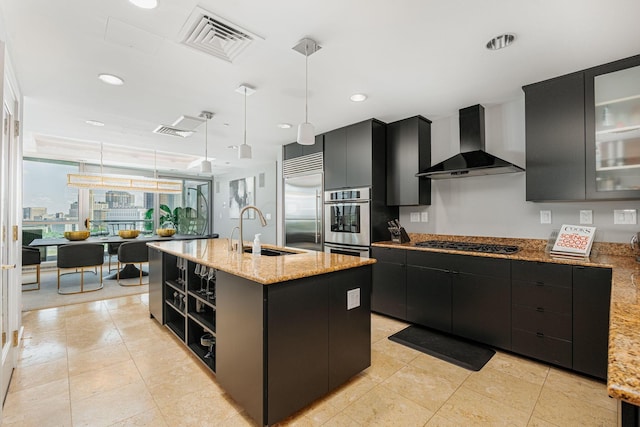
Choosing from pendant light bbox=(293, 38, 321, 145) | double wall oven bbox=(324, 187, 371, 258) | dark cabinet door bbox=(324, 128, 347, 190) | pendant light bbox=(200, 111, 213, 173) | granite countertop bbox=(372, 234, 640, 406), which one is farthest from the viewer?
dark cabinet door bbox=(324, 128, 347, 190)

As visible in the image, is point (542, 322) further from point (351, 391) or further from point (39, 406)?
point (39, 406)

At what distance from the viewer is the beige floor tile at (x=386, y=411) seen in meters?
1.76

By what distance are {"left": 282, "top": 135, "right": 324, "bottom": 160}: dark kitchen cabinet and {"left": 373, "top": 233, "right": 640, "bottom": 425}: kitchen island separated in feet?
6.20

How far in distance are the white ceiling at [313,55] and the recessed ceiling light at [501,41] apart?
42 mm

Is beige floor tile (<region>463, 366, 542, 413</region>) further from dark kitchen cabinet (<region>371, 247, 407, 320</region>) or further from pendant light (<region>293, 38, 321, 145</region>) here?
pendant light (<region>293, 38, 321, 145</region>)

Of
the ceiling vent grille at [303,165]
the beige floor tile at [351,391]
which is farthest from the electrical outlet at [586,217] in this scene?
the ceiling vent grille at [303,165]

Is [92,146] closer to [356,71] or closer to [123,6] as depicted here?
[123,6]

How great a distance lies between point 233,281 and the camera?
1871 millimetres

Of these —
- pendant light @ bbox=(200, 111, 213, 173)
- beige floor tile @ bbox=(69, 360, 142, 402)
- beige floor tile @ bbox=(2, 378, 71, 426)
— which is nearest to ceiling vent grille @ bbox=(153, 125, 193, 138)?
pendant light @ bbox=(200, 111, 213, 173)

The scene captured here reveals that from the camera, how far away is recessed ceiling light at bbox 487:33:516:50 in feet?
6.48

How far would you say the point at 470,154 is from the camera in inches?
121

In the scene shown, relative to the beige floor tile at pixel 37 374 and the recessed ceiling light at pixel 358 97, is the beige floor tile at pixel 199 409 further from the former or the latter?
the recessed ceiling light at pixel 358 97

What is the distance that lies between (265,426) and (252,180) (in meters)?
5.92

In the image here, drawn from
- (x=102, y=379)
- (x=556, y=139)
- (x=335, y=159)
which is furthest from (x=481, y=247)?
(x=102, y=379)
